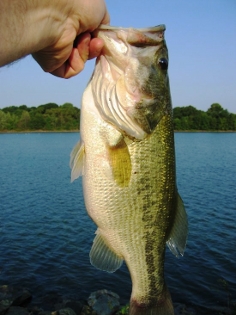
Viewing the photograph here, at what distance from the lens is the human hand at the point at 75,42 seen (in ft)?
8.30

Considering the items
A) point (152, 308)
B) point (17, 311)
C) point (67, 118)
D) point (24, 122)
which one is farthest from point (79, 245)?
point (24, 122)

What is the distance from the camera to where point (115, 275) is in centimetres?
1221

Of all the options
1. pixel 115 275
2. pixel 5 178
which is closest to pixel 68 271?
pixel 115 275

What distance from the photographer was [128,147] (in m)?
2.94

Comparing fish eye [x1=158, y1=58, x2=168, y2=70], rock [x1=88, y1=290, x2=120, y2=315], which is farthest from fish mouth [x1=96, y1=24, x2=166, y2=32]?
Result: rock [x1=88, y1=290, x2=120, y2=315]

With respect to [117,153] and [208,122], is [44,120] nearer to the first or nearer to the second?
[208,122]

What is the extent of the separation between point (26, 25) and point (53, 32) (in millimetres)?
346

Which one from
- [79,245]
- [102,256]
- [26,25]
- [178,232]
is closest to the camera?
[26,25]

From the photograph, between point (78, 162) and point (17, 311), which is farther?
point (17, 311)

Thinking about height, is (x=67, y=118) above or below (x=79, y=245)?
above

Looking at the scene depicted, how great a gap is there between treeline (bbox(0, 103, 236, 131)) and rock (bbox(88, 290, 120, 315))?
305ft

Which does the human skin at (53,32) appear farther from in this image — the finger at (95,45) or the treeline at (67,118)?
the treeline at (67,118)

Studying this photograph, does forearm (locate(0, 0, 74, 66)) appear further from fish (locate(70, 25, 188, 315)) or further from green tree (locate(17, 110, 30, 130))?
green tree (locate(17, 110, 30, 130))

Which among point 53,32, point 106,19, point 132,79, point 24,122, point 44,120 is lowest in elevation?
point 24,122
